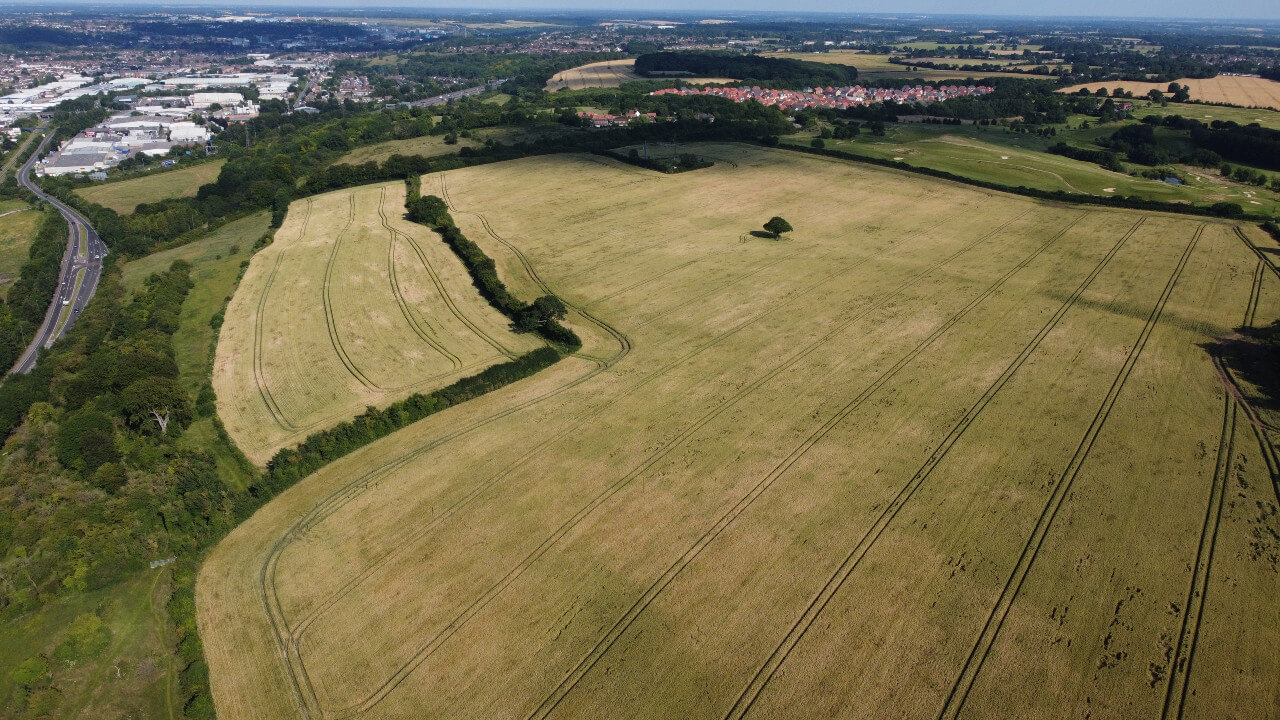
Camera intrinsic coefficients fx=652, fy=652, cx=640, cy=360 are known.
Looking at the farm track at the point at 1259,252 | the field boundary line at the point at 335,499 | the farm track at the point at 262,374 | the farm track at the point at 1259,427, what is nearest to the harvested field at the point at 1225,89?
the farm track at the point at 1259,252

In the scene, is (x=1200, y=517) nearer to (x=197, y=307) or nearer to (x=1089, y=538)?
(x=1089, y=538)

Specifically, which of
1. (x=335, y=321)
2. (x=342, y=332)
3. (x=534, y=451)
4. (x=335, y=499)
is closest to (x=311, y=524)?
(x=335, y=499)

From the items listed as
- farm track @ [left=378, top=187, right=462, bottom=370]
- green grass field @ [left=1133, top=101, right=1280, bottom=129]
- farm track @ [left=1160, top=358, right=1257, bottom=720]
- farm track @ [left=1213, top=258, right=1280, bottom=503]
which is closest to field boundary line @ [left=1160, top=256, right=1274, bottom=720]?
farm track @ [left=1160, top=358, right=1257, bottom=720]

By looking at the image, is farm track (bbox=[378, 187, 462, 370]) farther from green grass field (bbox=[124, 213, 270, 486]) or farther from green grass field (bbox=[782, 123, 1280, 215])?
green grass field (bbox=[782, 123, 1280, 215])

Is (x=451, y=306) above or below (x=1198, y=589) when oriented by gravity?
below

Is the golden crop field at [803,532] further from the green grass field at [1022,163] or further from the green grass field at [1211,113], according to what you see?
the green grass field at [1211,113]

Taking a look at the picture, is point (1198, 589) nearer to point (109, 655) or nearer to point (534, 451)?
point (534, 451)

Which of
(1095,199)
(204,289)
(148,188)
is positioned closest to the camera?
(204,289)

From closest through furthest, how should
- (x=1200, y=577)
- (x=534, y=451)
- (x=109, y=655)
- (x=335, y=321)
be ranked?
(x=109, y=655) → (x=1200, y=577) → (x=534, y=451) → (x=335, y=321)
